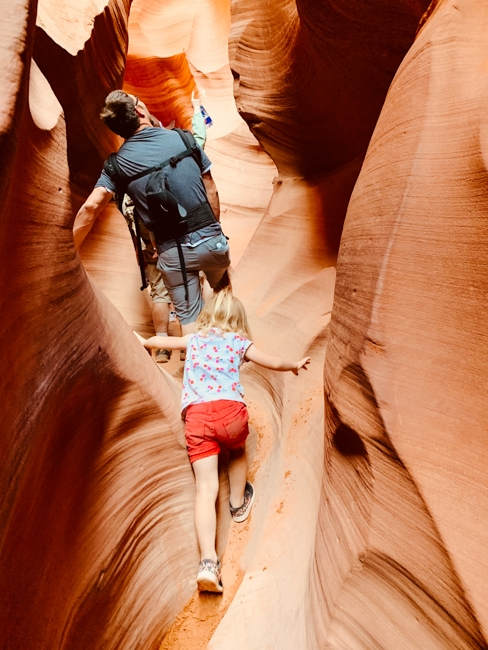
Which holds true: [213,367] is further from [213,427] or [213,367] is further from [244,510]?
[244,510]

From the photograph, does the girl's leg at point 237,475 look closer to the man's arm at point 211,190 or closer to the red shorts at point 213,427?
the red shorts at point 213,427

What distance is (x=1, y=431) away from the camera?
44.0 inches

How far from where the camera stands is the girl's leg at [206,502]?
1.82m

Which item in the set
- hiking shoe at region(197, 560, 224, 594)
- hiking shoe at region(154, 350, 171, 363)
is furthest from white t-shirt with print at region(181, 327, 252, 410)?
hiking shoe at region(154, 350, 171, 363)

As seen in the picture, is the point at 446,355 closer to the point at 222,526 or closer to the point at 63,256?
the point at 63,256

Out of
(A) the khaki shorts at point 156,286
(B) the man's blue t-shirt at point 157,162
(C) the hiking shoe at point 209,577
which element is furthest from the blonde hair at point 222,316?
(A) the khaki shorts at point 156,286

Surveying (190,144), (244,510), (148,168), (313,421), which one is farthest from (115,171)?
(244,510)

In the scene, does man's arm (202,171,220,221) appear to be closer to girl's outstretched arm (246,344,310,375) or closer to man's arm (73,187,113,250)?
man's arm (73,187,113,250)

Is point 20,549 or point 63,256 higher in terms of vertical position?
point 63,256

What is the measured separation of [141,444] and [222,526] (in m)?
0.55

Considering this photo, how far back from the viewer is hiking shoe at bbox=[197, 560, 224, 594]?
174cm

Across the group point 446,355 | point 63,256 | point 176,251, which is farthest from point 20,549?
point 176,251

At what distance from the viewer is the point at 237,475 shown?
6.68ft

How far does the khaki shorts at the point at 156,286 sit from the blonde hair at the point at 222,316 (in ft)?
3.77
